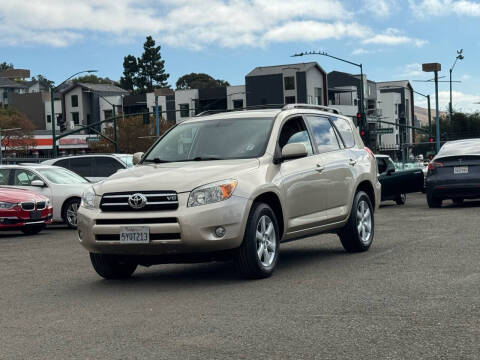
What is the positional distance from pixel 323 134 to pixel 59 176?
35.9 feet

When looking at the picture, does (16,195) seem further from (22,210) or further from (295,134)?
(295,134)

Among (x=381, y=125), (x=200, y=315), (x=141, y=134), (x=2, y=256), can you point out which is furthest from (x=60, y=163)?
(x=381, y=125)

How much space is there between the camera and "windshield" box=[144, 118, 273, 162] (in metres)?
9.42

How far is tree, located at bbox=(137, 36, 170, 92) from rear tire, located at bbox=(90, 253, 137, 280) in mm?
120663

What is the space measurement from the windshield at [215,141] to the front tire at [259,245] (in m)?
0.77

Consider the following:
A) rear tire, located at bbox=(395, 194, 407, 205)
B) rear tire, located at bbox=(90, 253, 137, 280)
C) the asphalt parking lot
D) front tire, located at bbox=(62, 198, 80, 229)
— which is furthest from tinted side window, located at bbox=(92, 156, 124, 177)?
rear tire, located at bbox=(90, 253, 137, 280)

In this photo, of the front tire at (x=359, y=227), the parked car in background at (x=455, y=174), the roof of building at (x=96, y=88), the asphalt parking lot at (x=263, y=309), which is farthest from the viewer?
the roof of building at (x=96, y=88)

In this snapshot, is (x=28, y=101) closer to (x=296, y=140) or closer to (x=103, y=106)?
Result: (x=103, y=106)

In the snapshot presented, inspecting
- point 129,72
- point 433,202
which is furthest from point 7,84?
point 433,202

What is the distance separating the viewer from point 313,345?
5.59 metres

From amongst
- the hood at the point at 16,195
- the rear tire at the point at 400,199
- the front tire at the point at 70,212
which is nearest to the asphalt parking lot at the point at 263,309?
the hood at the point at 16,195

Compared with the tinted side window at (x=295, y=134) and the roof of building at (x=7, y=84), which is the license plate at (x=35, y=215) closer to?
the tinted side window at (x=295, y=134)

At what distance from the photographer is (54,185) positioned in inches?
780

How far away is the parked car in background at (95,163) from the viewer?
2422 centimetres
